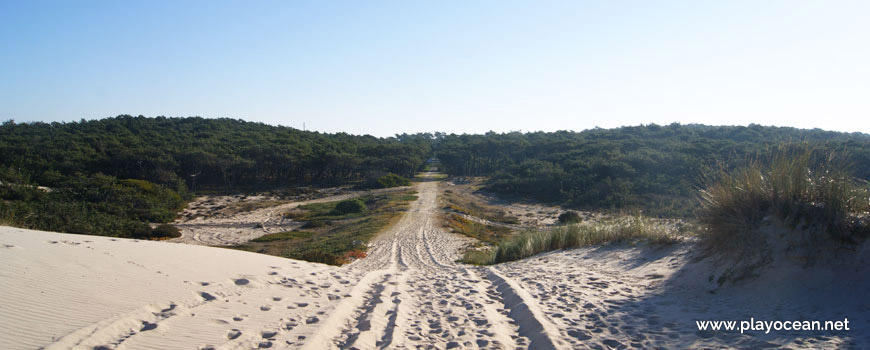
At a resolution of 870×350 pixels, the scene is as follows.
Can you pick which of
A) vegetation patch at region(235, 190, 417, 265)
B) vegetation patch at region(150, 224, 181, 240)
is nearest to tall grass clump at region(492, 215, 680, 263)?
vegetation patch at region(235, 190, 417, 265)

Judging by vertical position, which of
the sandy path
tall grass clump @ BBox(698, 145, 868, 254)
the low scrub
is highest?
tall grass clump @ BBox(698, 145, 868, 254)

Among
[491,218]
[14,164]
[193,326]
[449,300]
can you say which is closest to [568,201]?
[491,218]

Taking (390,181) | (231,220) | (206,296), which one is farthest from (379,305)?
(390,181)

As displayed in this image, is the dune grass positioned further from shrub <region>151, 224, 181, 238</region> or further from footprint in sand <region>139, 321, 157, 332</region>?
shrub <region>151, 224, 181, 238</region>

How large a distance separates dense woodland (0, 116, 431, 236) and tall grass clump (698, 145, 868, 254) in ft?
71.8

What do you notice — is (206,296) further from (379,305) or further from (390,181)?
(390,181)

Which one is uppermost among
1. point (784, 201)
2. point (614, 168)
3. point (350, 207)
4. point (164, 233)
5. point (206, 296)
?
point (614, 168)

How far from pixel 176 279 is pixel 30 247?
99.1 inches

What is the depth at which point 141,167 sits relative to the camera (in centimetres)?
5203

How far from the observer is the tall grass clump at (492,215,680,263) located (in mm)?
9016

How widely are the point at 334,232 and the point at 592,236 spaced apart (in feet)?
62.6

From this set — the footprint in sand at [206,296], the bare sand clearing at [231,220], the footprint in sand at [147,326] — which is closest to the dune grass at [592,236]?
the footprint in sand at [206,296]

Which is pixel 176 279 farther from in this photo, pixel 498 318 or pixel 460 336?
pixel 498 318

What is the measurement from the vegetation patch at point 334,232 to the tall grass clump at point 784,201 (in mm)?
10220
